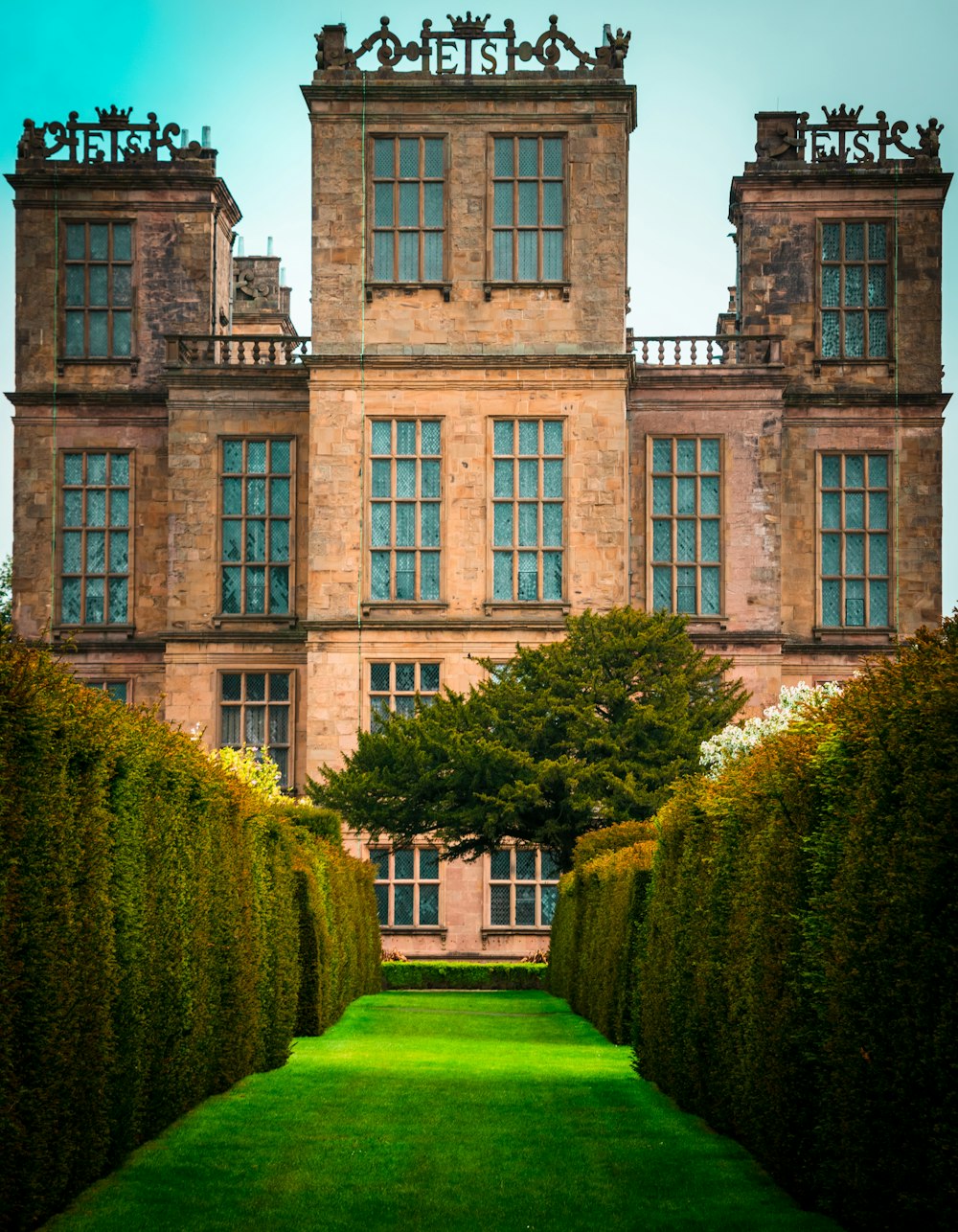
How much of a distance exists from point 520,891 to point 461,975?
9.06 feet

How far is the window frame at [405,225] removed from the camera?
41.4 m

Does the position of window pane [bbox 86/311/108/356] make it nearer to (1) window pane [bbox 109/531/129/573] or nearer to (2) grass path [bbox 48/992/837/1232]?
(1) window pane [bbox 109/531/129/573]

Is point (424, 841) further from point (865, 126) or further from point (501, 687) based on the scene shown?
point (865, 126)

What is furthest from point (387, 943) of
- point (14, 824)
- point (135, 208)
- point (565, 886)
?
point (14, 824)

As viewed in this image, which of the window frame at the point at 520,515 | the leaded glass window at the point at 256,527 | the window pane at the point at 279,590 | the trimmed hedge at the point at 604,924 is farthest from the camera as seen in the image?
the window pane at the point at 279,590

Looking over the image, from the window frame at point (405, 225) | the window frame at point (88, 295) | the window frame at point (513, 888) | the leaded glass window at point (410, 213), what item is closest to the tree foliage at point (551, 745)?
the window frame at point (513, 888)

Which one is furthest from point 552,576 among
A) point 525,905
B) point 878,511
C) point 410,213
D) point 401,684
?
point 410,213

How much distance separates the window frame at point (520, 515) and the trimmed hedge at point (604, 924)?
404 inches

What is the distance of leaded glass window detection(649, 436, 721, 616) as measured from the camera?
140 ft

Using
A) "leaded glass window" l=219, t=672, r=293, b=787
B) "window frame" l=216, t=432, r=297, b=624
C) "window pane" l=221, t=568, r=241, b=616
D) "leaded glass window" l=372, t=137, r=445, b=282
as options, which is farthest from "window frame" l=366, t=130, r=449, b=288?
"leaded glass window" l=219, t=672, r=293, b=787

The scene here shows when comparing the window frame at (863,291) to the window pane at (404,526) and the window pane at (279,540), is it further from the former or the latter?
the window pane at (279,540)

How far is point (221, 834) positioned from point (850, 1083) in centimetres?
700

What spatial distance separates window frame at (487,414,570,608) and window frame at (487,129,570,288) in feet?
9.57

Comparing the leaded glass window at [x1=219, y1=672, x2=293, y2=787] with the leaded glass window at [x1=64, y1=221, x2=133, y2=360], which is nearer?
the leaded glass window at [x1=219, y1=672, x2=293, y2=787]
